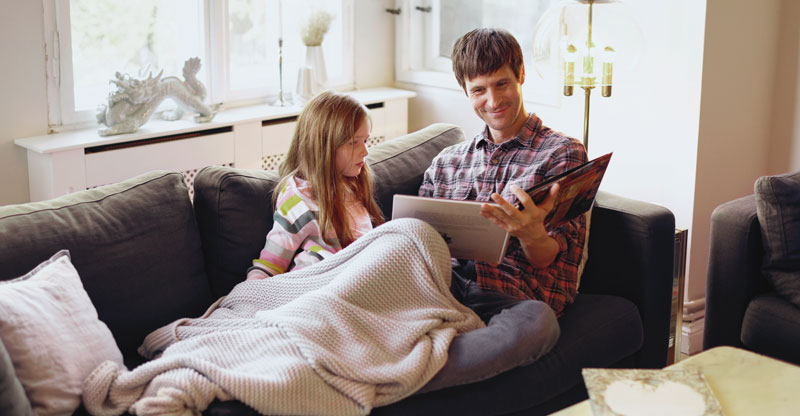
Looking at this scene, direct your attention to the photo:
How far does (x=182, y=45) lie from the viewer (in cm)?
370

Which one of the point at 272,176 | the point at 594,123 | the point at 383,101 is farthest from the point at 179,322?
the point at 383,101

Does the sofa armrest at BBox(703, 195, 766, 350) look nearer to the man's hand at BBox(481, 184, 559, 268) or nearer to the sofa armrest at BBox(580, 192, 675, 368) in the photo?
the sofa armrest at BBox(580, 192, 675, 368)

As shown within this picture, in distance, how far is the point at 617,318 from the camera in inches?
88.2

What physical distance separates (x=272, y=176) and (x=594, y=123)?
147cm

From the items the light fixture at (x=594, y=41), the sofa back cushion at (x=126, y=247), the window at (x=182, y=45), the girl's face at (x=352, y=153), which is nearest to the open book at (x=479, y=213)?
the girl's face at (x=352, y=153)

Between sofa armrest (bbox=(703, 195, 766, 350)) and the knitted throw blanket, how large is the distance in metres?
0.89

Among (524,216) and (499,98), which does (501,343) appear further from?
(499,98)

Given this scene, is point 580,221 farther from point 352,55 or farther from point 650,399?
point 352,55

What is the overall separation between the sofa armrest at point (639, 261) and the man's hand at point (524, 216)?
346 mm

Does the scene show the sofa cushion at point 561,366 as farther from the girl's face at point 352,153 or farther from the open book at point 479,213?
the girl's face at point 352,153

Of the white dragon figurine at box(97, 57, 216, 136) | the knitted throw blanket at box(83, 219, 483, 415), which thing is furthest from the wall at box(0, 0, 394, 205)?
the knitted throw blanket at box(83, 219, 483, 415)

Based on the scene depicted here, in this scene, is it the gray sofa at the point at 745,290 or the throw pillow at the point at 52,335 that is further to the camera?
the gray sofa at the point at 745,290

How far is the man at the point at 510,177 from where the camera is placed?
2156 millimetres

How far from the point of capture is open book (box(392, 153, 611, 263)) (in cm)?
200
